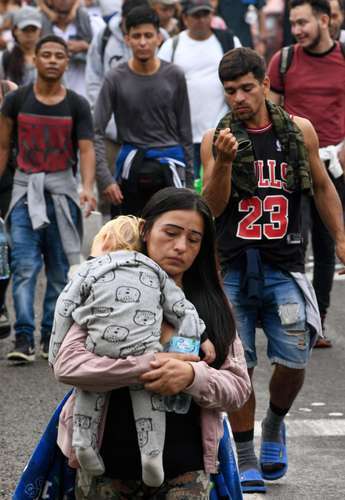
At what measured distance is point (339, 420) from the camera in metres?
7.20

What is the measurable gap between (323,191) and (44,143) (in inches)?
118

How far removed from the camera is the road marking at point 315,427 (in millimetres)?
6936

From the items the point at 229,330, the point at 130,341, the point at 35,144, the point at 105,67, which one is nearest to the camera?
the point at 130,341

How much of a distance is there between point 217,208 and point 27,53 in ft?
20.2

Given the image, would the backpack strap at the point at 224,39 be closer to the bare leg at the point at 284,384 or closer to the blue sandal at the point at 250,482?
the bare leg at the point at 284,384

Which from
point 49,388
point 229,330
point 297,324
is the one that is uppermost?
point 229,330

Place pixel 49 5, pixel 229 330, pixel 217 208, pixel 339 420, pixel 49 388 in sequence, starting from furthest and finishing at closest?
pixel 49 5 → pixel 49 388 → pixel 339 420 → pixel 217 208 → pixel 229 330

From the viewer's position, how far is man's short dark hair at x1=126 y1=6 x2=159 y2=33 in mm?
9516

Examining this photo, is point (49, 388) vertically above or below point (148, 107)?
below

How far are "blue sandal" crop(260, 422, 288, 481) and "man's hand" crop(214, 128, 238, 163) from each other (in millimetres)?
1366

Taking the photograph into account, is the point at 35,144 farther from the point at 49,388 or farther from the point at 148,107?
the point at 49,388

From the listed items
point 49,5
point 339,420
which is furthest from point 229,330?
point 49,5

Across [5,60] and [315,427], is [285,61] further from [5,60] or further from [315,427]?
[5,60]

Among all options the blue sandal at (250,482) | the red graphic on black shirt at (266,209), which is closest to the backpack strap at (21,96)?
the red graphic on black shirt at (266,209)
